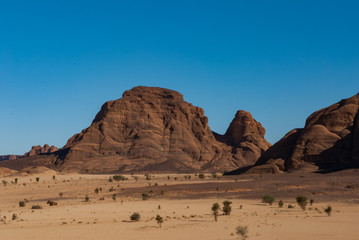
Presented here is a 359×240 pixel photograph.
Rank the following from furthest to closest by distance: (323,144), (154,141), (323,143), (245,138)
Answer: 1. (245,138)
2. (154,141)
3. (323,143)
4. (323,144)

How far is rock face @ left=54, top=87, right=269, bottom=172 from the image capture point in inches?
5659

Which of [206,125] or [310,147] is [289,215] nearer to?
[310,147]

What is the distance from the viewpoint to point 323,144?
74.8 meters

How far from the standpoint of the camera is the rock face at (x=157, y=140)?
144m

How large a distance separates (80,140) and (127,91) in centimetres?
3297

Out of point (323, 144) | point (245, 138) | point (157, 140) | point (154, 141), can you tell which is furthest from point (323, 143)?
point (245, 138)

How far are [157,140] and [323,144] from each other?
293 ft

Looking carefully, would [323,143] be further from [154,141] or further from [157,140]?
[157,140]

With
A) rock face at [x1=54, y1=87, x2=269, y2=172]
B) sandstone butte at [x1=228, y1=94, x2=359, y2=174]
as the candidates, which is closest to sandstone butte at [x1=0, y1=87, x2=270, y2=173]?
rock face at [x1=54, y1=87, x2=269, y2=172]

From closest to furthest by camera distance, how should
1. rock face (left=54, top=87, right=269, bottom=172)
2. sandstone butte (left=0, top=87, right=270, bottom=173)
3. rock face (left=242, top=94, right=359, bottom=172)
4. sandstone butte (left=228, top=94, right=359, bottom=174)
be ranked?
1. sandstone butte (left=228, top=94, right=359, bottom=174)
2. rock face (left=242, top=94, right=359, bottom=172)
3. sandstone butte (left=0, top=87, right=270, bottom=173)
4. rock face (left=54, top=87, right=269, bottom=172)

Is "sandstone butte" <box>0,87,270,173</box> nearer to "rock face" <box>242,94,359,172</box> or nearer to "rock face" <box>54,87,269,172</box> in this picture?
"rock face" <box>54,87,269,172</box>

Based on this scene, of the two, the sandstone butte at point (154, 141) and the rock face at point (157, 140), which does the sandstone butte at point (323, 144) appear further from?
the rock face at point (157, 140)

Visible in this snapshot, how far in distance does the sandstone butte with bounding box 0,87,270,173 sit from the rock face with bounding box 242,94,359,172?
192 ft

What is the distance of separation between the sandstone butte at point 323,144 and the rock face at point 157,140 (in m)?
58.8
